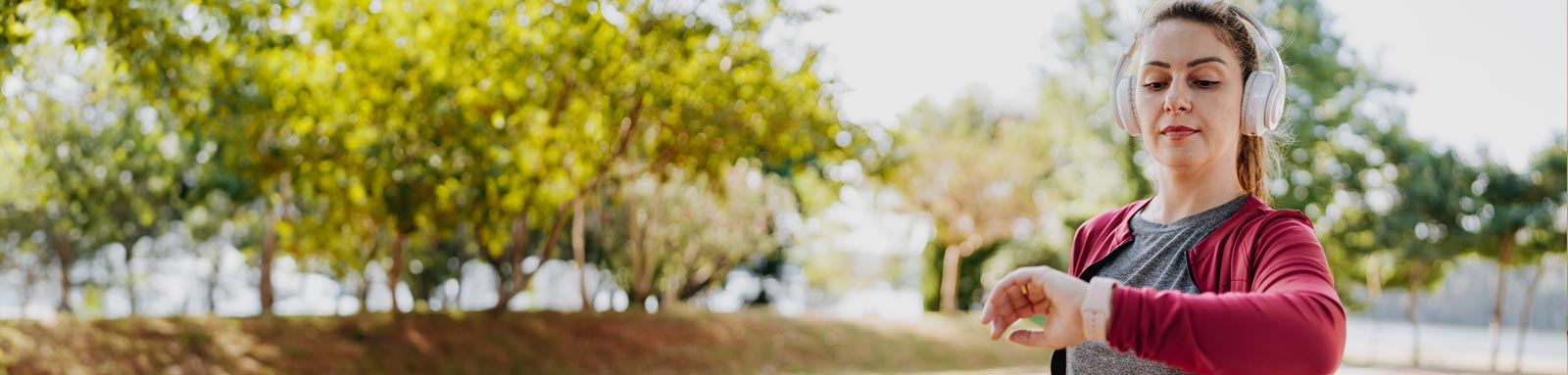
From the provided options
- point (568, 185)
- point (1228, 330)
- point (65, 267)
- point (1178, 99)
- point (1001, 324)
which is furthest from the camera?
point (65, 267)

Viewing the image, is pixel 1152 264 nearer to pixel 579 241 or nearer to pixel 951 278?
pixel 579 241

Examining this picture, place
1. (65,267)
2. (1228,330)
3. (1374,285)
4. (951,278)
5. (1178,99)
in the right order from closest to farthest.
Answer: (1228,330)
(1178,99)
(65,267)
(951,278)
(1374,285)

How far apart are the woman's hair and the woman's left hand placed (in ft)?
1.43

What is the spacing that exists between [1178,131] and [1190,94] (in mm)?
51

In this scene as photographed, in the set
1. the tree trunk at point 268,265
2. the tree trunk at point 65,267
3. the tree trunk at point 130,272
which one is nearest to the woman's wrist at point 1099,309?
the tree trunk at point 268,265

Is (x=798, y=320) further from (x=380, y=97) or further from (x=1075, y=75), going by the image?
(x=1075, y=75)

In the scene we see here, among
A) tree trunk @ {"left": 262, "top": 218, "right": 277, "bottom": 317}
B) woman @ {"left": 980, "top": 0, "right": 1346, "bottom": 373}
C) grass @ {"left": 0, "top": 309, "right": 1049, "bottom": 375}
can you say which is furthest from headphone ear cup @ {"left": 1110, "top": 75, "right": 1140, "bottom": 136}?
tree trunk @ {"left": 262, "top": 218, "right": 277, "bottom": 317}

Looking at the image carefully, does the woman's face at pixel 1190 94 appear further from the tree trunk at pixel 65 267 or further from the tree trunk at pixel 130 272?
the tree trunk at pixel 130 272

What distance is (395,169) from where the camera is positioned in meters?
10.3

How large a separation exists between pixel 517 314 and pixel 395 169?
356cm

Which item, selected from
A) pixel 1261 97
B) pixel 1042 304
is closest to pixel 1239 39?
pixel 1261 97

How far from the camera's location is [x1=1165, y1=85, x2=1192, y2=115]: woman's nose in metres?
1.19

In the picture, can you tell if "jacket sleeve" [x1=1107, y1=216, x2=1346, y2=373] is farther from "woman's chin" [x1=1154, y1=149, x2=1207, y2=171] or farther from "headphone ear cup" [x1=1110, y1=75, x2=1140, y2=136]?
"headphone ear cup" [x1=1110, y1=75, x2=1140, y2=136]

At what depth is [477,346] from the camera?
1246 centimetres
